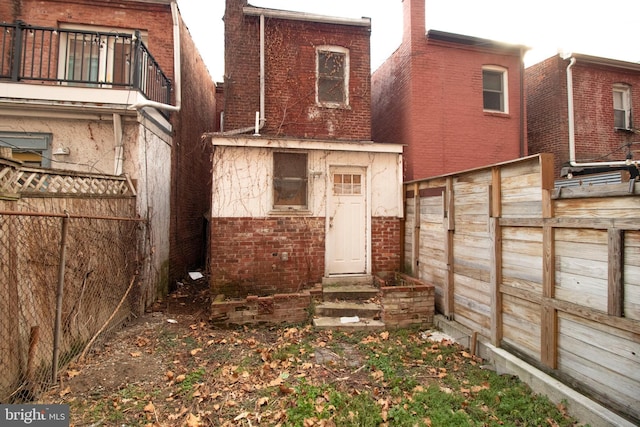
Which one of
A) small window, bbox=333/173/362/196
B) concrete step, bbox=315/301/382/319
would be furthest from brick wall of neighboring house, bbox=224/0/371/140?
concrete step, bbox=315/301/382/319

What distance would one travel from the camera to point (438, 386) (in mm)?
3592

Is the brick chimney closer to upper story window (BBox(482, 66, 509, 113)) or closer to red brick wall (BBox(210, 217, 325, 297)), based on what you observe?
upper story window (BBox(482, 66, 509, 113))

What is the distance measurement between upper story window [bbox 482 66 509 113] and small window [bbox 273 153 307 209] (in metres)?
6.30

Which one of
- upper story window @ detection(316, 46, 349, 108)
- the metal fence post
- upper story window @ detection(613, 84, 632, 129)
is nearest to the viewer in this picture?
the metal fence post

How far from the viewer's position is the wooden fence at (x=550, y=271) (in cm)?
271

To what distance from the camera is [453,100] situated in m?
8.69

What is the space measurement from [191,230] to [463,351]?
808 cm

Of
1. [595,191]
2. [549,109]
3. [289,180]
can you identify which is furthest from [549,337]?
[549,109]

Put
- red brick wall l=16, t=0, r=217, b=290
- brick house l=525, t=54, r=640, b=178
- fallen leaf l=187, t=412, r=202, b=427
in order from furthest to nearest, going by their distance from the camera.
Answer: brick house l=525, t=54, r=640, b=178 → red brick wall l=16, t=0, r=217, b=290 → fallen leaf l=187, t=412, r=202, b=427

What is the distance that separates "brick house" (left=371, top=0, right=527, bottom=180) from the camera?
8.48 metres

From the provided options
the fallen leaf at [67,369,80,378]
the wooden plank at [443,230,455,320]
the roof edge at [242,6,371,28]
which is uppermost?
the roof edge at [242,6,371,28]

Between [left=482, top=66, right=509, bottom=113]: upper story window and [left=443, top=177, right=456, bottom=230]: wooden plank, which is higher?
[left=482, top=66, right=509, bottom=113]: upper story window

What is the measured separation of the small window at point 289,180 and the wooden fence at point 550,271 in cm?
287

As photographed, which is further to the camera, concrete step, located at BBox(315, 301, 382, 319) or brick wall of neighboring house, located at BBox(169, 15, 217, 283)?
brick wall of neighboring house, located at BBox(169, 15, 217, 283)
